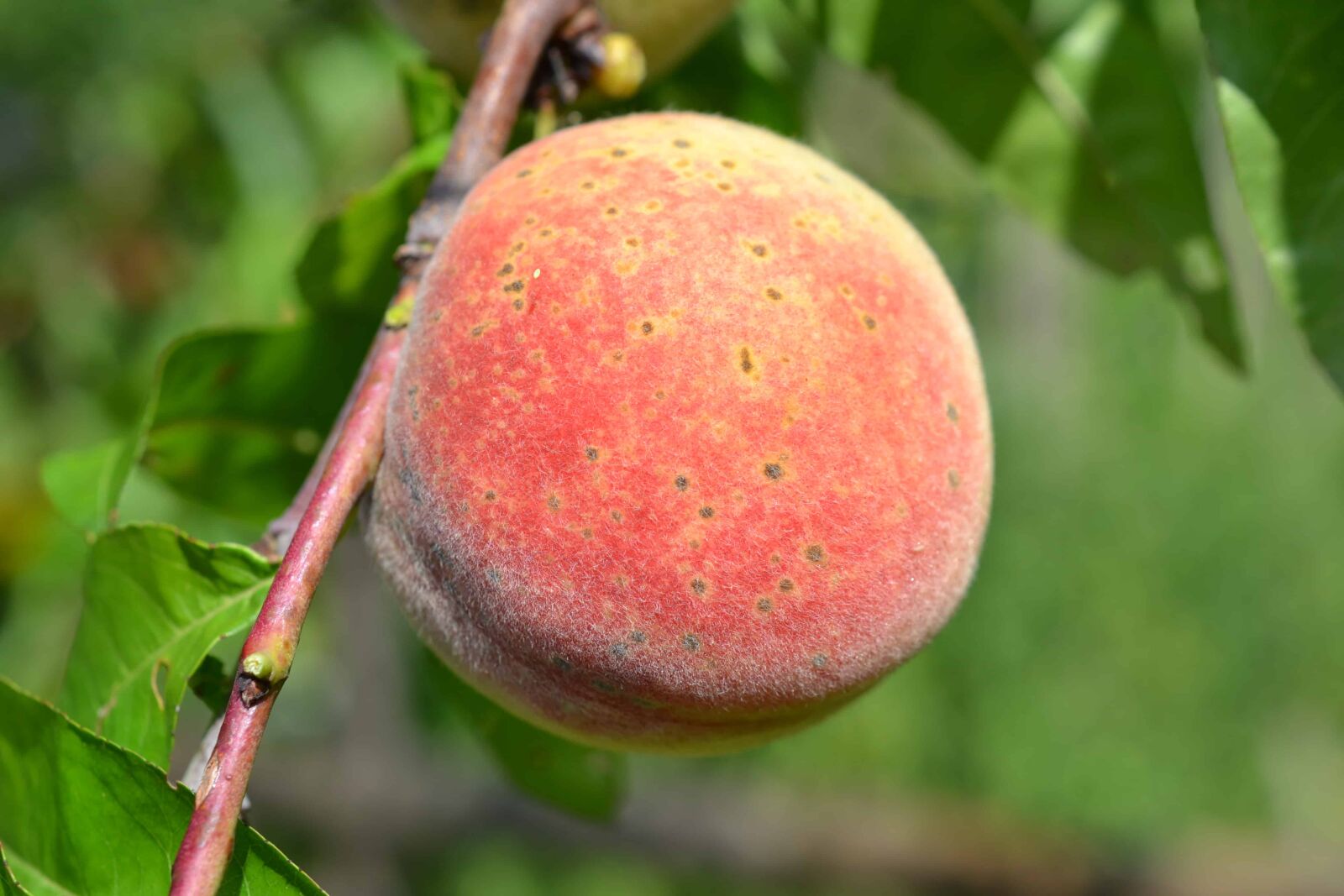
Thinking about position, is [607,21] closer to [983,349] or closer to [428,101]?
[428,101]

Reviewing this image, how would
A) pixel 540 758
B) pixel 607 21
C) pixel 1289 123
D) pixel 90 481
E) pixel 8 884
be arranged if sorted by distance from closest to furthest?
pixel 8 884, pixel 1289 123, pixel 607 21, pixel 90 481, pixel 540 758

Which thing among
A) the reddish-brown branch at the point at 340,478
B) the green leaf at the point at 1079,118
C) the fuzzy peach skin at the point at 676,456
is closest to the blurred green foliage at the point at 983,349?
the green leaf at the point at 1079,118

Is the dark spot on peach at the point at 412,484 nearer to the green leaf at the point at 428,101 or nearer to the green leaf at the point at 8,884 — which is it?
the green leaf at the point at 8,884

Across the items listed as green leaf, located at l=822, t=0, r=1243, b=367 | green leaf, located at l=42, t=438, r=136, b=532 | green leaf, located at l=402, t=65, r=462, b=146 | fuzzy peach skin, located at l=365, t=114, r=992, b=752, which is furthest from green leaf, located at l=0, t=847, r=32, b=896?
green leaf, located at l=822, t=0, r=1243, b=367

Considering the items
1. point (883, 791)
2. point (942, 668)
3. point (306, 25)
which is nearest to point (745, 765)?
point (883, 791)

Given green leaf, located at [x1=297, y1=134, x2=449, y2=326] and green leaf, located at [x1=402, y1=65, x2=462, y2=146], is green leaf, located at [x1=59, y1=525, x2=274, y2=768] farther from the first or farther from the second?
green leaf, located at [x1=402, y1=65, x2=462, y2=146]

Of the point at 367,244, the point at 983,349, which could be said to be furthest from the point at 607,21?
the point at 983,349
